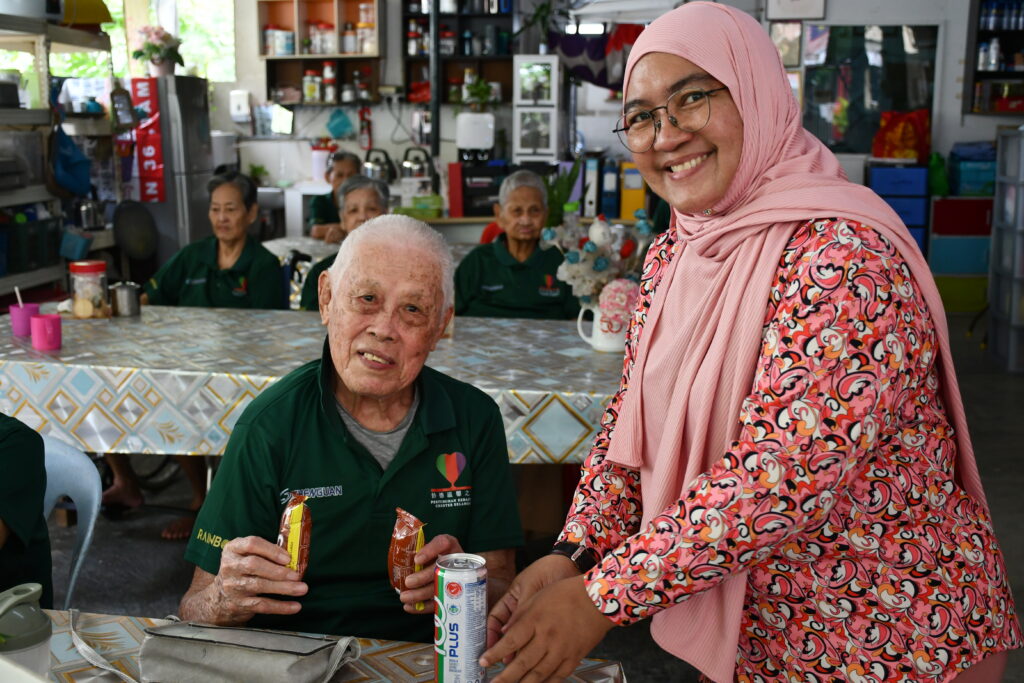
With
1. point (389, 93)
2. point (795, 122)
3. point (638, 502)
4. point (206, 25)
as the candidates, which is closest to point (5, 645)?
point (638, 502)

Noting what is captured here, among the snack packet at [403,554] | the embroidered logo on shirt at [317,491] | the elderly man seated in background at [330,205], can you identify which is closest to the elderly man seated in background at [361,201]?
the elderly man seated in background at [330,205]

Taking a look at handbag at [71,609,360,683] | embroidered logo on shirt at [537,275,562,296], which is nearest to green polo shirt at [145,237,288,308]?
embroidered logo on shirt at [537,275,562,296]

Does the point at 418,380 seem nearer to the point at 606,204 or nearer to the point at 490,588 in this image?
the point at 490,588

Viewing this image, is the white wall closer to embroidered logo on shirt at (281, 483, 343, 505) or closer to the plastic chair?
the plastic chair

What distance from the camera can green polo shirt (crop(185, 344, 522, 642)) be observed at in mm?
1672

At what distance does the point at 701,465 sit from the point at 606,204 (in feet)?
22.4

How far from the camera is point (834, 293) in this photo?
3.81 feet

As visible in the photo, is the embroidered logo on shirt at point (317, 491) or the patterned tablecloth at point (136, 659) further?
the embroidered logo on shirt at point (317, 491)

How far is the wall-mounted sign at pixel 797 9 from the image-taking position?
895cm

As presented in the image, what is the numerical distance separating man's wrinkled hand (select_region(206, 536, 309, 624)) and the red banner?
22.4 feet

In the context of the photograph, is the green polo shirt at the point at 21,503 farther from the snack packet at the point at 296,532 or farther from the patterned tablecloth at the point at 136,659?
the snack packet at the point at 296,532

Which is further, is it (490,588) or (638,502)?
(490,588)

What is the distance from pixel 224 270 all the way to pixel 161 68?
4.37 metres

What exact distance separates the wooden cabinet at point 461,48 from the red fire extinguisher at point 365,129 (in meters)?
0.51
